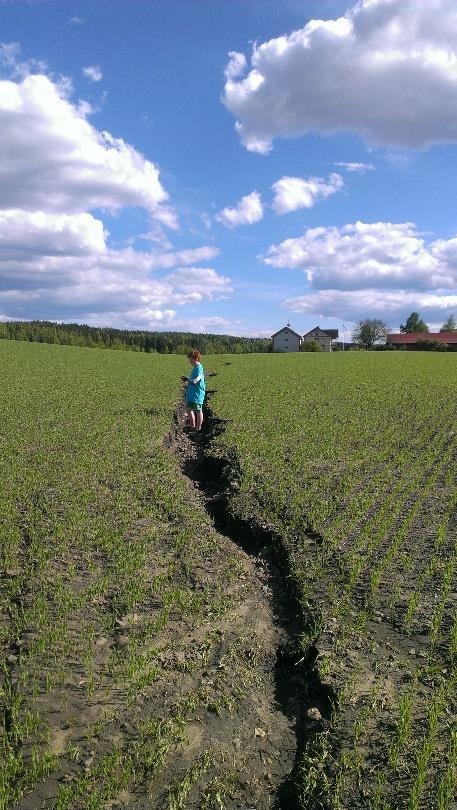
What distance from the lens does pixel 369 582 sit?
23.5ft

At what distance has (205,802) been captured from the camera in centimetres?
409

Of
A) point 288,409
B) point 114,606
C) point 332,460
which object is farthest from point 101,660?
point 288,409

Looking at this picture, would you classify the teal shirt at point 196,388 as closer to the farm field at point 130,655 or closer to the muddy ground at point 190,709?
the farm field at point 130,655

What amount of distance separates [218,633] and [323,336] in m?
149

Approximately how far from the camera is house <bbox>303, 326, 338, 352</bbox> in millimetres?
147625

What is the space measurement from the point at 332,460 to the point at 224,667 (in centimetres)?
823

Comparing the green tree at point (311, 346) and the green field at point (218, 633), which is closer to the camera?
the green field at point (218, 633)

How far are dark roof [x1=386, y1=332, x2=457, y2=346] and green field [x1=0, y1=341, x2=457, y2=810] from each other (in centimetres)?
11101

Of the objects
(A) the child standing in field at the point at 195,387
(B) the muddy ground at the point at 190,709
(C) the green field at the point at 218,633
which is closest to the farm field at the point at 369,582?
(C) the green field at the point at 218,633

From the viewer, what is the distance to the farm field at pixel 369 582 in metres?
4.28

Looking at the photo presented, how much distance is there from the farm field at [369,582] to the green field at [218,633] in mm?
24

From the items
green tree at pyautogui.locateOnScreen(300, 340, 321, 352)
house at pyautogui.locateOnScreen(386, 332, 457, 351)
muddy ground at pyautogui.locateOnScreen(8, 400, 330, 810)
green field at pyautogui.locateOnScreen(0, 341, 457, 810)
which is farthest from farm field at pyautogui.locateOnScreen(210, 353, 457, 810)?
house at pyautogui.locateOnScreen(386, 332, 457, 351)

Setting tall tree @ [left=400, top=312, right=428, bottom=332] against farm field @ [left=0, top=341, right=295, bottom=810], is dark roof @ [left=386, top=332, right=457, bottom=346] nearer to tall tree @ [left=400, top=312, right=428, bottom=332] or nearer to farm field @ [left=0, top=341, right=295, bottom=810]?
tall tree @ [left=400, top=312, right=428, bottom=332]

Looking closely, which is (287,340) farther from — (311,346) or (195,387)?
(195,387)
